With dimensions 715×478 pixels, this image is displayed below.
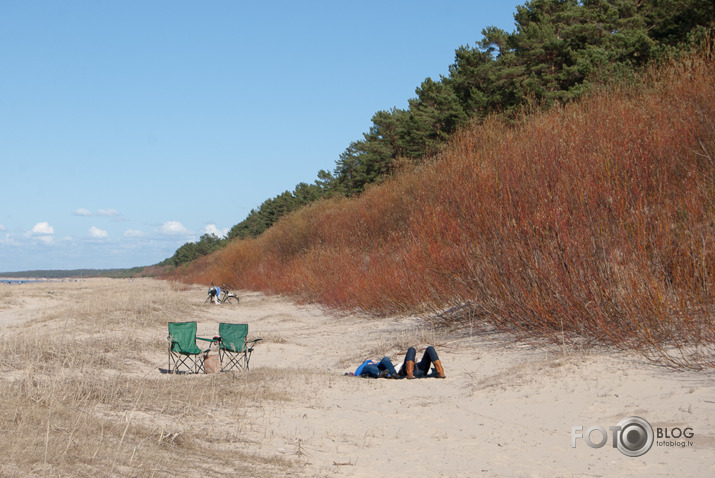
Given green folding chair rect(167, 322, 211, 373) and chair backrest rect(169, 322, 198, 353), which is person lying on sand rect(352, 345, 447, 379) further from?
chair backrest rect(169, 322, 198, 353)

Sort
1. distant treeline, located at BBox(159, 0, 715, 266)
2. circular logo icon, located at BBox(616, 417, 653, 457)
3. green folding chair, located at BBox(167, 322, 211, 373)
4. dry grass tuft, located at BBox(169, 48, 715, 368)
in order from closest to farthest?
circular logo icon, located at BBox(616, 417, 653, 457), dry grass tuft, located at BBox(169, 48, 715, 368), green folding chair, located at BBox(167, 322, 211, 373), distant treeline, located at BBox(159, 0, 715, 266)

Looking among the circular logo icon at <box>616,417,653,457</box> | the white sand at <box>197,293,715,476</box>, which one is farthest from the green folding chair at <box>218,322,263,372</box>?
the circular logo icon at <box>616,417,653,457</box>

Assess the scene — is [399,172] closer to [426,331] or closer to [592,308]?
[426,331]

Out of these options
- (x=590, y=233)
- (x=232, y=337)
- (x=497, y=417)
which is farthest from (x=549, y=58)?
(x=497, y=417)

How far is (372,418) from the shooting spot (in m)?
5.96

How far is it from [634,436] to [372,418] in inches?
94.7

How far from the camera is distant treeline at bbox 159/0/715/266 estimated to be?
18.8m

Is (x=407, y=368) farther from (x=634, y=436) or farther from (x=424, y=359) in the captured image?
(x=634, y=436)

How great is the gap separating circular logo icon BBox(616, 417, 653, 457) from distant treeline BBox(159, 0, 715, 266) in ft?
37.2

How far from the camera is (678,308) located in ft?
21.7

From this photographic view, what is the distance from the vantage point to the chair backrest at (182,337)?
9.02 meters

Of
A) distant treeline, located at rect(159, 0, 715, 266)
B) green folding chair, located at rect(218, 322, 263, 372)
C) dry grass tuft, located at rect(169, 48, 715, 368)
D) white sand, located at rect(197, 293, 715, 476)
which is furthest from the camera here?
distant treeline, located at rect(159, 0, 715, 266)

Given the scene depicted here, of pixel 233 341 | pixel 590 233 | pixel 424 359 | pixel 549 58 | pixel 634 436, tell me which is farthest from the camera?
pixel 549 58

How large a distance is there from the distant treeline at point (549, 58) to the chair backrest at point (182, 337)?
10339 millimetres
